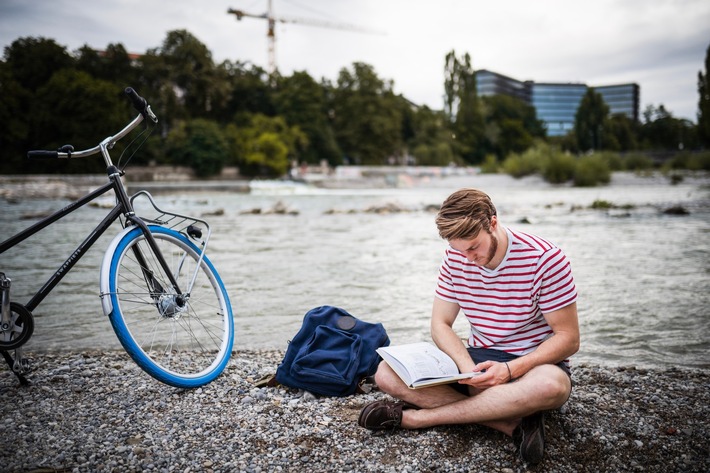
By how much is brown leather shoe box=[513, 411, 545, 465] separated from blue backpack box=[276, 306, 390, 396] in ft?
3.46

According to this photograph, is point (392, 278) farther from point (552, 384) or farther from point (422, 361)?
point (552, 384)

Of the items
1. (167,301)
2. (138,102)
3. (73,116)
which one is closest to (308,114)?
(73,116)

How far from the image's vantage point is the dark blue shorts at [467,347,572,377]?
8.54 ft

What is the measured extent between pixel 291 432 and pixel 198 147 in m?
57.7

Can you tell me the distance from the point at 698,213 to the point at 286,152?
162 feet

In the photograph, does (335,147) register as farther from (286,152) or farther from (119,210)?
Result: (119,210)

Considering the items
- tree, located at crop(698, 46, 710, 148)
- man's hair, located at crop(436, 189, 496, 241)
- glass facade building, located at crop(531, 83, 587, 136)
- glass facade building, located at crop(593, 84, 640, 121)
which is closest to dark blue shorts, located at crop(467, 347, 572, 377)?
man's hair, located at crop(436, 189, 496, 241)

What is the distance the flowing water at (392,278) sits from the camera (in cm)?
465

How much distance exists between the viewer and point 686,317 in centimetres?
513

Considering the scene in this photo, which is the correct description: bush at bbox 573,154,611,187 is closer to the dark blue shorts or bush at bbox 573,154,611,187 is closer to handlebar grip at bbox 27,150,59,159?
the dark blue shorts

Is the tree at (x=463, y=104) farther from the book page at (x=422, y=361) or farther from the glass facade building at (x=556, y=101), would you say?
the book page at (x=422, y=361)

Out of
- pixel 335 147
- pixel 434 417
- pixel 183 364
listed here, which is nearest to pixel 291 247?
pixel 183 364

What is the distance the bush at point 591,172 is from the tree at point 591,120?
4831cm

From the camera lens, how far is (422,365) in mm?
2500
